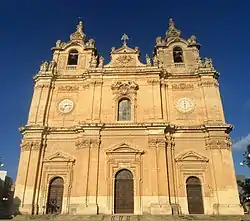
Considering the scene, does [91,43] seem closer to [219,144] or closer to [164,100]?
[164,100]

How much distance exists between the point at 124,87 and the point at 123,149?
514 centimetres

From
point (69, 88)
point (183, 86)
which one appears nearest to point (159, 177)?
point (183, 86)

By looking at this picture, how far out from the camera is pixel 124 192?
17266mm

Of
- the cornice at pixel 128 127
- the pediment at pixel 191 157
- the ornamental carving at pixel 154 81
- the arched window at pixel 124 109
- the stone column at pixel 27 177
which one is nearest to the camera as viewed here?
the stone column at pixel 27 177

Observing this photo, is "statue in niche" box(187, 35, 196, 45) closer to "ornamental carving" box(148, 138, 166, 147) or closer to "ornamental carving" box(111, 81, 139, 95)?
"ornamental carving" box(111, 81, 139, 95)

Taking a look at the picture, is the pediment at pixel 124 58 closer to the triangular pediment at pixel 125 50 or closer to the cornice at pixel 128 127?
the triangular pediment at pixel 125 50

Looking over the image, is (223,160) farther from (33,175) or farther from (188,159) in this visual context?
(33,175)

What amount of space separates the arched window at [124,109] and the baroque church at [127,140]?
0.08 meters

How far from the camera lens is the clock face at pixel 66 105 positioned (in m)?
20.7

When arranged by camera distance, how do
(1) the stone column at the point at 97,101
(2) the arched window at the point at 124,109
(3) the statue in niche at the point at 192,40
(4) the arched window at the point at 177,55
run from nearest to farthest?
(1) the stone column at the point at 97,101
(2) the arched window at the point at 124,109
(4) the arched window at the point at 177,55
(3) the statue in niche at the point at 192,40

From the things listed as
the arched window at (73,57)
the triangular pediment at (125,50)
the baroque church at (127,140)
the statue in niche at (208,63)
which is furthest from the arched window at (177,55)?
the arched window at (73,57)

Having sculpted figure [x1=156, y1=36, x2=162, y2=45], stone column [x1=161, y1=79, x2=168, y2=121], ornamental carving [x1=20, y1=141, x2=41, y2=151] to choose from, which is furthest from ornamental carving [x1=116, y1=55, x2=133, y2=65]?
ornamental carving [x1=20, y1=141, x2=41, y2=151]

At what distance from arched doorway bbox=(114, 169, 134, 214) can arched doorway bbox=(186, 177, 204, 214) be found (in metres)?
3.70

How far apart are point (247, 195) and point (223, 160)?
7802mm
